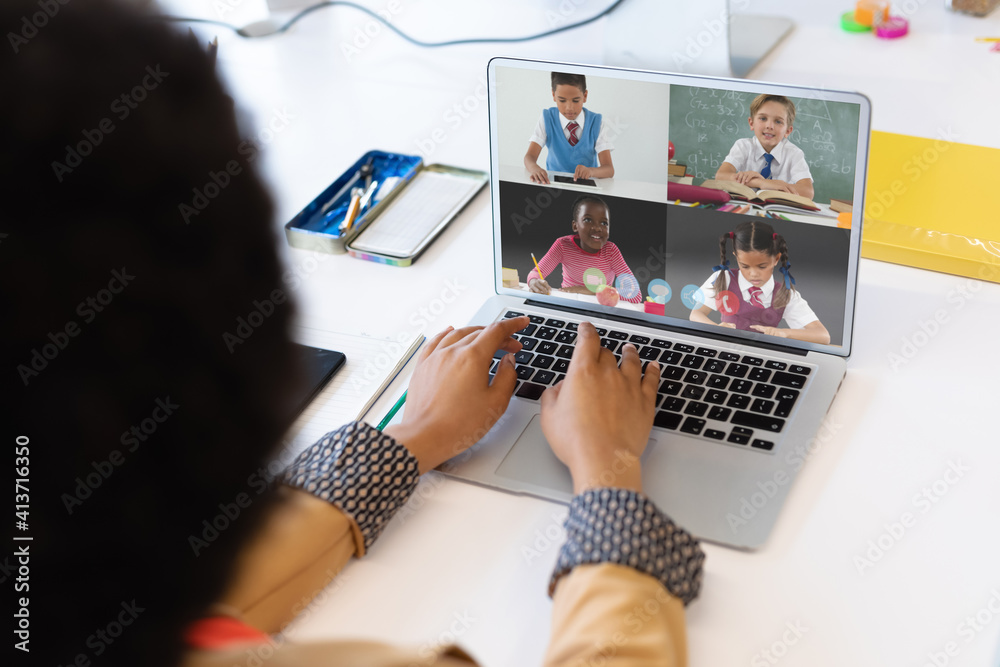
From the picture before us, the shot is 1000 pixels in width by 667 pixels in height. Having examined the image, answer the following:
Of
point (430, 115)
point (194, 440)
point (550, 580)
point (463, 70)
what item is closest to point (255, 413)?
point (194, 440)

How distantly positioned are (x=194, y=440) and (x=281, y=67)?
1.35 meters

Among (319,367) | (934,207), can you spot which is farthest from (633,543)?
(934,207)

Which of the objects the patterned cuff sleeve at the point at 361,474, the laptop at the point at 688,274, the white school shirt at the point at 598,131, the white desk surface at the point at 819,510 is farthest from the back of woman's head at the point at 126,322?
the white school shirt at the point at 598,131

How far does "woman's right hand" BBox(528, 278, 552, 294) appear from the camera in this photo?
3.11 feet

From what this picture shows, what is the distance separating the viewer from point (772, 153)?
79 cm

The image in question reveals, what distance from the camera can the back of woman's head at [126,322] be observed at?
301 millimetres

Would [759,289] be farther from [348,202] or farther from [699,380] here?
[348,202]

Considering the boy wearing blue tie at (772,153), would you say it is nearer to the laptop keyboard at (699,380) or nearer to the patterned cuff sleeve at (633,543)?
the laptop keyboard at (699,380)

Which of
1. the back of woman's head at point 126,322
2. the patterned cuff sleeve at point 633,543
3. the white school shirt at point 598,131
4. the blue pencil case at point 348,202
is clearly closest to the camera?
the back of woman's head at point 126,322

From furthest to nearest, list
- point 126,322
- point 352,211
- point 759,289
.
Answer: point 352,211 → point 759,289 → point 126,322

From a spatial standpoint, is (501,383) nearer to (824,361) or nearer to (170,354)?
(824,361)

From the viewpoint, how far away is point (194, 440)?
369 mm

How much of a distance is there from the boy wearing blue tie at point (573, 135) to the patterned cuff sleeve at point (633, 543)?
0.36 m

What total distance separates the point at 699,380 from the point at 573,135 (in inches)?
10.6
